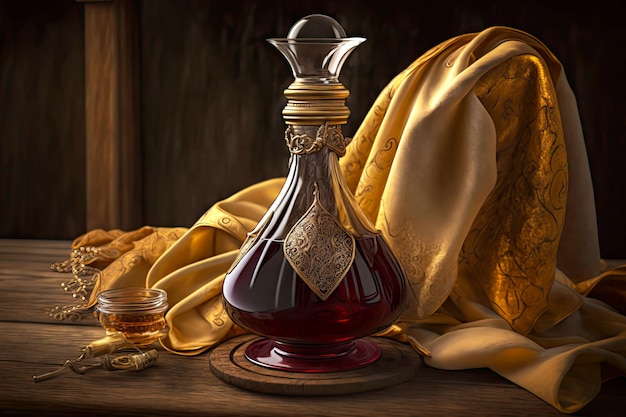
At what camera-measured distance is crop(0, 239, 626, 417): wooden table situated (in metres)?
0.92

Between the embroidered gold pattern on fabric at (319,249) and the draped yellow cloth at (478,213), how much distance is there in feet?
0.64

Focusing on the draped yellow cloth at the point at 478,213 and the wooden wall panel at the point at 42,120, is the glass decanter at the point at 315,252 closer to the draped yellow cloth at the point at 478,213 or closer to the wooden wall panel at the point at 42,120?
the draped yellow cloth at the point at 478,213

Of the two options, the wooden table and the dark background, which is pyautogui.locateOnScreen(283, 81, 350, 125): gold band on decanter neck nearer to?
the wooden table

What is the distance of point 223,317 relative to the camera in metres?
1.15

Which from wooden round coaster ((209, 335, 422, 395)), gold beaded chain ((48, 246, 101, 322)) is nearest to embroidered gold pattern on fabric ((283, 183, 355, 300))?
wooden round coaster ((209, 335, 422, 395))

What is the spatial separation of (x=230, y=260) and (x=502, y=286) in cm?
39

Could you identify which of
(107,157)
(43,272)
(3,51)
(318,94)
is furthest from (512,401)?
(3,51)

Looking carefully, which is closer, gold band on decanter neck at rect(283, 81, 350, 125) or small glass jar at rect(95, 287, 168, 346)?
gold band on decanter neck at rect(283, 81, 350, 125)

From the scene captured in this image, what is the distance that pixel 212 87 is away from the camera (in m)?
1.97

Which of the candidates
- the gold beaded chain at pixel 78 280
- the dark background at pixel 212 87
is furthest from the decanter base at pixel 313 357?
the dark background at pixel 212 87

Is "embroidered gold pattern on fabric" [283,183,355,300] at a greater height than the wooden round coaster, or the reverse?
"embroidered gold pattern on fabric" [283,183,355,300]

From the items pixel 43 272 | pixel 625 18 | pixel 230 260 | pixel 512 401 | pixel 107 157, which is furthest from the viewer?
pixel 107 157

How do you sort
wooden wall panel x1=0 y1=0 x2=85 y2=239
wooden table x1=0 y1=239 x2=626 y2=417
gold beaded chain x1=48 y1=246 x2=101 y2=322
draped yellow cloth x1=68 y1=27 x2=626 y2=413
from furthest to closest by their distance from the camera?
1. wooden wall panel x1=0 y1=0 x2=85 y2=239
2. gold beaded chain x1=48 y1=246 x2=101 y2=322
3. draped yellow cloth x1=68 y1=27 x2=626 y2=413
4. wooden table x1=0 y1=239 x2=626 y2=417

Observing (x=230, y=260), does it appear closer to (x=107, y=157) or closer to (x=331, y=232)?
(x=331, y=232)
